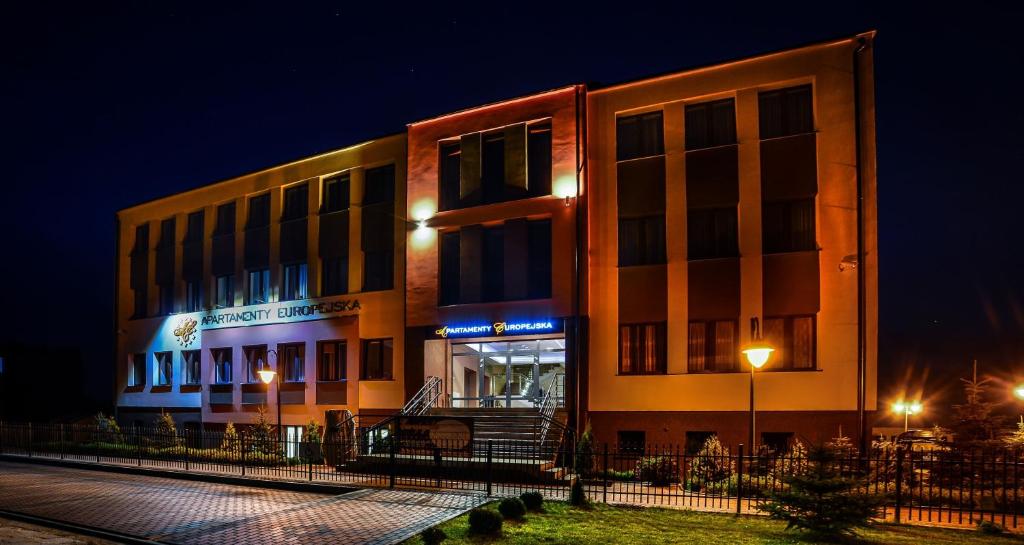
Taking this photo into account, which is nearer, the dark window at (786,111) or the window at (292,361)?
the dark window at (786,111)

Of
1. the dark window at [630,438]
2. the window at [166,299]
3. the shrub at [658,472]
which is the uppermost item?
the window at [166,299]

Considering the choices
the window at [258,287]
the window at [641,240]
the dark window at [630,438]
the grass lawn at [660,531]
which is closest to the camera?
the grass lawn at [660,531]

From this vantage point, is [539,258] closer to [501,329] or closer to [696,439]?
[501,329]

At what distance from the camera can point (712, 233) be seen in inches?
874

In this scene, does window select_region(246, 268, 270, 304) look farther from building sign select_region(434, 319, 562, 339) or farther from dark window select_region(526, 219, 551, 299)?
dark window select_region(526, 219, 551, 299)

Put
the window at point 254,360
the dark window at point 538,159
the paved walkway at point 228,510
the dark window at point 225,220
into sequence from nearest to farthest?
the paved walkway at point 228,510 → the dark window at point 538,159 → the window at point 254,360 → the dark window at point 225,220

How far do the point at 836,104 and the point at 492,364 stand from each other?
14169 mm

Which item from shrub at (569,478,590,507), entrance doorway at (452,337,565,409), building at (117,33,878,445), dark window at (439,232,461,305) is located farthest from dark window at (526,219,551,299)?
shrub at (569,478,590,507)

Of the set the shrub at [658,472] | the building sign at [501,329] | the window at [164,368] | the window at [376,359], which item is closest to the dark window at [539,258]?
the building sign at [501,329]

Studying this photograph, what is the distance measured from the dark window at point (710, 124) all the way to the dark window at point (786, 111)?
0.87 m

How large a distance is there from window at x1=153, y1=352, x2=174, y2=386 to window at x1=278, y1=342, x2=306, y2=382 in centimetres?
835

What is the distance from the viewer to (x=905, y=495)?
15.0m

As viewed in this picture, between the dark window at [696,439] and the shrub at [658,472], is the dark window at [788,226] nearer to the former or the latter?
the dark window at [696,439]

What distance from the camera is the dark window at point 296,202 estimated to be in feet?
102
